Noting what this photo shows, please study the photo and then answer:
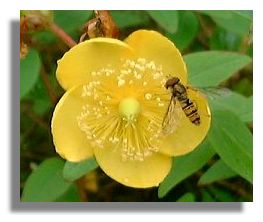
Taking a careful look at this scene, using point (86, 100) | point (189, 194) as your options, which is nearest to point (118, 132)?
point (86, 100)

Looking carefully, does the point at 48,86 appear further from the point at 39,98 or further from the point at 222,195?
the point at 222,195

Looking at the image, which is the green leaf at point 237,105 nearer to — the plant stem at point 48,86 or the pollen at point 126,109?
the pollen at point 126,109

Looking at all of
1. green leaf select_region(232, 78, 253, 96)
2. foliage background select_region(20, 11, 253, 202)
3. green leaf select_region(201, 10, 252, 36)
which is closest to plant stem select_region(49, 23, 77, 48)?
foliage background select_region(20, 11, 253, 202)

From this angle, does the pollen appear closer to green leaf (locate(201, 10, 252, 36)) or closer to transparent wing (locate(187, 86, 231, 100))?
transparent wing (locate(187, 86, 231, 100))
